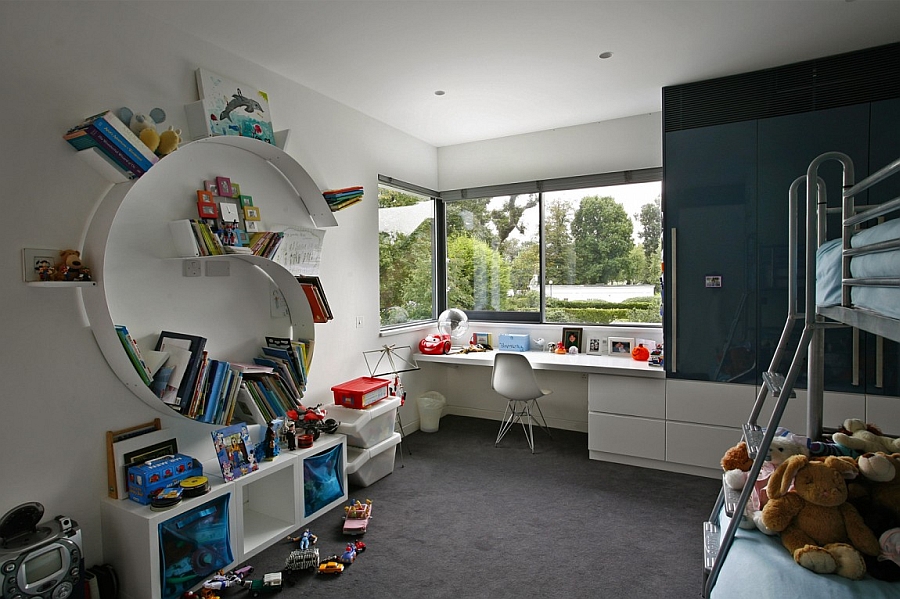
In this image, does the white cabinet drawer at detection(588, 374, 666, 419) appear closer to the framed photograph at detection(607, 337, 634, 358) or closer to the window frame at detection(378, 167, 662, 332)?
the framed photograph at detection(607, 337, 634, 358)

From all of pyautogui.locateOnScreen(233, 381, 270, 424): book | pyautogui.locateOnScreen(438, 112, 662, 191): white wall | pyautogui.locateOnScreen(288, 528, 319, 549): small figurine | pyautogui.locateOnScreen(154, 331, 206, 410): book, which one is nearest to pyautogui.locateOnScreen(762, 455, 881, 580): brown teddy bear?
pyautogui.locateOnScreen(288, 528, 319, 549): small figurine

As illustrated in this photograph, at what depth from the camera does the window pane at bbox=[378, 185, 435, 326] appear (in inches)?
165

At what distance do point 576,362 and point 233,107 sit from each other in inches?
112

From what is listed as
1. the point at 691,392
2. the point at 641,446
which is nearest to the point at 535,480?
the point at 641,446

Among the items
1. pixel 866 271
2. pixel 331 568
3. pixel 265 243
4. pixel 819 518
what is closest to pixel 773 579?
pixel 819 518

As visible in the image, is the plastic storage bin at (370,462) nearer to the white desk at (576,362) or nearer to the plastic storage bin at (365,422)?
the plastic storage bin at (365,422)

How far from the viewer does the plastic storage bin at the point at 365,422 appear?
10.2 ft

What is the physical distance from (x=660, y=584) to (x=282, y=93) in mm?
3311

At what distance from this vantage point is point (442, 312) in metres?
4.92

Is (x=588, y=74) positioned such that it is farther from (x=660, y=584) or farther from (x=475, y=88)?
(x=660, y=584)

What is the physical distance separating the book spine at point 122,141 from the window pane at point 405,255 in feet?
6.85

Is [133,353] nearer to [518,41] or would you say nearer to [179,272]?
[179,272]

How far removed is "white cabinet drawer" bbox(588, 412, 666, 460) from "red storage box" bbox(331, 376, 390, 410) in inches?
62.2

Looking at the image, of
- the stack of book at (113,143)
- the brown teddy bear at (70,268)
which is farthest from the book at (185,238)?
the brown teddy bear at (70,268)
